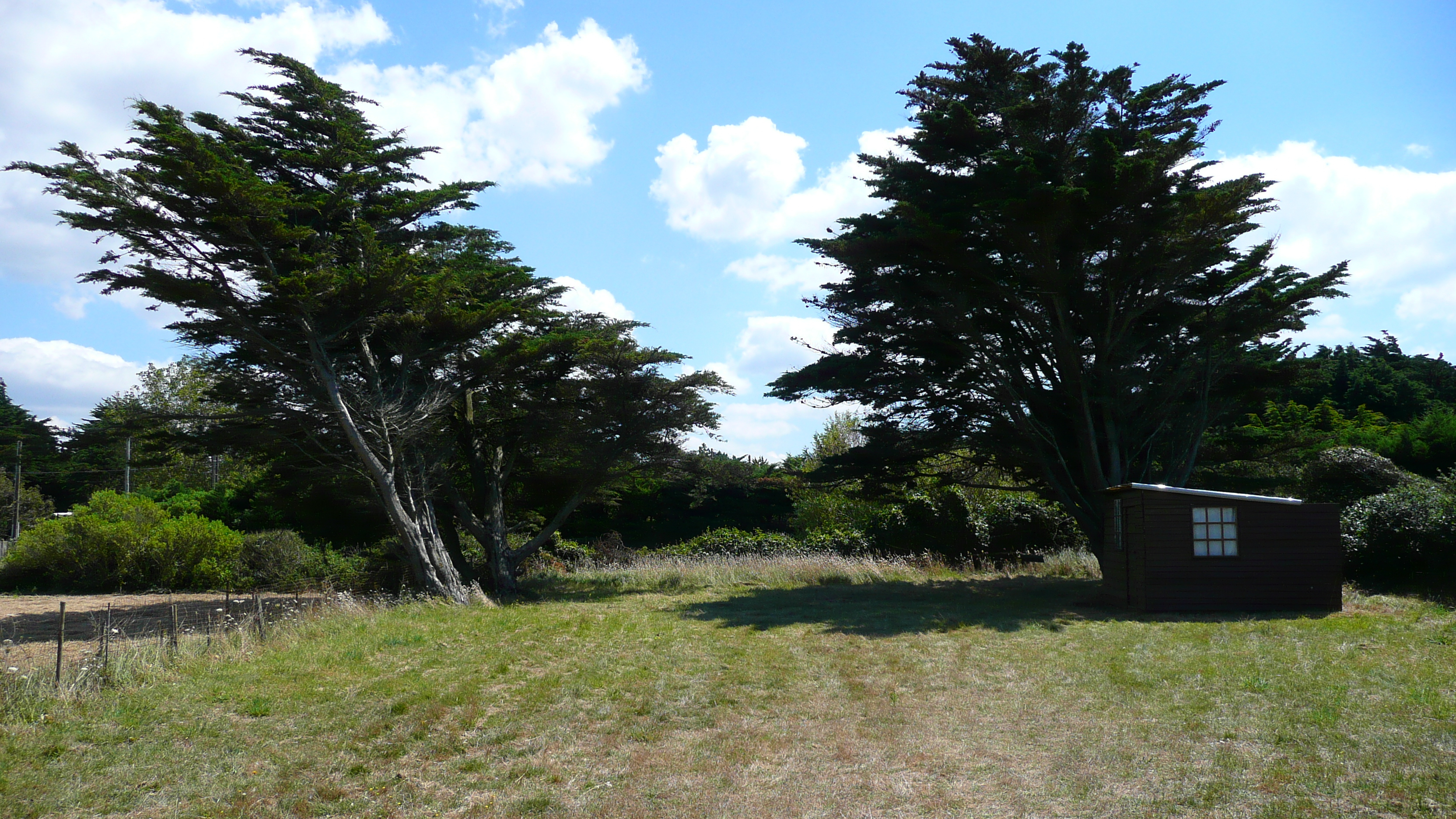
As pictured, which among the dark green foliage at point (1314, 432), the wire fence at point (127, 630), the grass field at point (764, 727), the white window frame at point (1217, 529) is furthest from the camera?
the dark green foliage at point (1314, 432)

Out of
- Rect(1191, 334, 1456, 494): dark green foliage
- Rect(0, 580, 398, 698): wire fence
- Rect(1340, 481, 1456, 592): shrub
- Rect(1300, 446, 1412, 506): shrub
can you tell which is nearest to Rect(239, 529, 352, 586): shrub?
Rect(0, 580, 398, 698): wire fence

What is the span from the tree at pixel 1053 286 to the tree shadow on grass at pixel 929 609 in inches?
93.0

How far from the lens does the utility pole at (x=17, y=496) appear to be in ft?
126

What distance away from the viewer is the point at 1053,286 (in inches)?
637

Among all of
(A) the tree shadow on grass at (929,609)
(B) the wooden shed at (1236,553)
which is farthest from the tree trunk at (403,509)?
(B) the wooden shed at (1236,553)

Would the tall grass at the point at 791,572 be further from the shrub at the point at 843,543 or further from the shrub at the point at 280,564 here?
the shrub at the point at 280,564

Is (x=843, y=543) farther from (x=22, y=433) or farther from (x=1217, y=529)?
(x=22, y=433)

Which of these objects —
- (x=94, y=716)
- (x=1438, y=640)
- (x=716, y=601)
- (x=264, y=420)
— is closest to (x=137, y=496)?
(x=264, y=420)

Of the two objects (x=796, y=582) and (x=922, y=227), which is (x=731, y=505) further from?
(x=922, y=227)

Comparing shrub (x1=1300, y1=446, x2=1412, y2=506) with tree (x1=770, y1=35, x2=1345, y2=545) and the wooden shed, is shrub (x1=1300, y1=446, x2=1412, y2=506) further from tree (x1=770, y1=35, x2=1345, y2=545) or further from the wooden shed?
the wooden shed

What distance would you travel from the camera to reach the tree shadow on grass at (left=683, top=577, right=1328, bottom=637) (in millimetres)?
13203

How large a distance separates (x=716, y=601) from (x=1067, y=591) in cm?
705

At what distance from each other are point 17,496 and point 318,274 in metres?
36.8

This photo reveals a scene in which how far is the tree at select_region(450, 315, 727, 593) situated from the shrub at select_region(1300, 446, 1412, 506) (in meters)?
13.9
